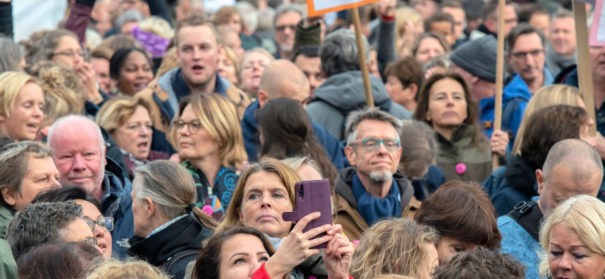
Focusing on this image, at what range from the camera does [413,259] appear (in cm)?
686

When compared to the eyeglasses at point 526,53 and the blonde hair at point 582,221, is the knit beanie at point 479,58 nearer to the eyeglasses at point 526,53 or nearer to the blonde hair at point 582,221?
the eyeglasses at point 526,53

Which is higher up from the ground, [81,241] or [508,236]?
[81,241]

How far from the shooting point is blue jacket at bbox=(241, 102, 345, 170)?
33.1ft

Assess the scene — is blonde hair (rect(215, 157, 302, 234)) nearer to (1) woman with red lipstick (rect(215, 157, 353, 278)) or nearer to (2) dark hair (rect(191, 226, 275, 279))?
(1) woman with red lipstick (rect(215, 157, 353, 278))

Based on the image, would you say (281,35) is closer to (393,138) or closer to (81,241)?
(393,138)

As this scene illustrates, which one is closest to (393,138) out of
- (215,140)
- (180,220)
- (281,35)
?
(215,140)

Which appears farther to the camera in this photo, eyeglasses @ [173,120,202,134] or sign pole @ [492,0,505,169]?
sign pole @ [492,0,505,169]

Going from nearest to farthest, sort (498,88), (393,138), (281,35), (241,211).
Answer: (241,211) < (393,138) < (498,88) < (281,35)

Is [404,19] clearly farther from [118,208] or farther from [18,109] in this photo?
[118,208]

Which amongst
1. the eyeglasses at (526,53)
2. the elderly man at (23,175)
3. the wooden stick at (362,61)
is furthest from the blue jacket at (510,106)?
the elderly man at (23,175)

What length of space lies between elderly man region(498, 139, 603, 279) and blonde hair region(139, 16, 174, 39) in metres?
7.49

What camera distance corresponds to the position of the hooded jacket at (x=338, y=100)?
1101cm

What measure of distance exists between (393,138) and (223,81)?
287cm

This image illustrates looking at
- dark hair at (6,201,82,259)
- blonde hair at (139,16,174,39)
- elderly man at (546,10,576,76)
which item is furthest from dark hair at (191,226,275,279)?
elderly man at (546,10,576,76)
